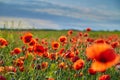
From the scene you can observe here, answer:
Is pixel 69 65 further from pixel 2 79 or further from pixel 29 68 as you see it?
pixel 2 79

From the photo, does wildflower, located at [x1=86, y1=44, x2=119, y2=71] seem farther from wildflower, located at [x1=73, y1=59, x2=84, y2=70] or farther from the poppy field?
wildflower, located at [x1=73, y1=59, x2=84, y2=70]

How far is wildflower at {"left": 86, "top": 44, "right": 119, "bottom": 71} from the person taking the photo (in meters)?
1.29

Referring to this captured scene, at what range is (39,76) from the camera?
3.57 metres

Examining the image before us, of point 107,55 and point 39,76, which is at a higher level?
point 107,55

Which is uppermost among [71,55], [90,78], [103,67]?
[103,67]

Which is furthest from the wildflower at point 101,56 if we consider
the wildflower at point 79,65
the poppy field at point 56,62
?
the wildflower at point 79,65

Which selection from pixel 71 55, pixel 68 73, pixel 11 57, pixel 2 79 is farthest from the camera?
pixel 11 57

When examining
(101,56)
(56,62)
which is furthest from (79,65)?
(101,56)

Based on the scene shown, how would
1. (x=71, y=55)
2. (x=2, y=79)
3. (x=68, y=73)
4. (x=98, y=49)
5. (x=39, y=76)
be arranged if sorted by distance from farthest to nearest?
(x=68, y=73)
(x=71, y=55)
(x=39, y=76)
(x=2, y=79)
(x=98, y=49)

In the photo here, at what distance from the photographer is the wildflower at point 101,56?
4.23ft

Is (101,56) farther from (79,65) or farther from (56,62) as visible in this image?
(56,62)

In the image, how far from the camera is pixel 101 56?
1323 millimetres

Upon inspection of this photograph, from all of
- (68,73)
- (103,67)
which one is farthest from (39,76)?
(103,67)

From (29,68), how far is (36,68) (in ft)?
0.25
